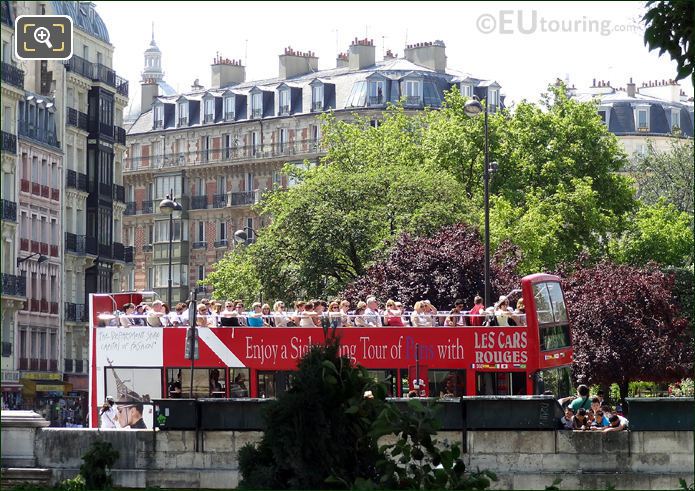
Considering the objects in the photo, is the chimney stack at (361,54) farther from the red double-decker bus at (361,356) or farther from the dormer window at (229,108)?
the red double-decker bus at (361,356)

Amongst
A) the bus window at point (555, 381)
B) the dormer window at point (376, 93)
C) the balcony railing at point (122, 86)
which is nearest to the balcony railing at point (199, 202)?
the dormer window at point (376, 93)

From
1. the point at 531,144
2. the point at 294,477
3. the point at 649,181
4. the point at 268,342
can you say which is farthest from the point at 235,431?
the point at 649,181

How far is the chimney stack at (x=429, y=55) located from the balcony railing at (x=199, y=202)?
17219mm

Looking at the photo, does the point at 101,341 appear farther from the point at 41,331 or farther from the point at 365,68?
the point at 365,68

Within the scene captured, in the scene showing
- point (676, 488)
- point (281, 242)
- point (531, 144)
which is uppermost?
point (531, 144)

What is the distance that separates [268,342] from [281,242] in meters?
31.5

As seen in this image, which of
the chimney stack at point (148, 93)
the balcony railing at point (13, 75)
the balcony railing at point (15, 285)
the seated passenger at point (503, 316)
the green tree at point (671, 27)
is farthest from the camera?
the chimney stack at point (148, 93)

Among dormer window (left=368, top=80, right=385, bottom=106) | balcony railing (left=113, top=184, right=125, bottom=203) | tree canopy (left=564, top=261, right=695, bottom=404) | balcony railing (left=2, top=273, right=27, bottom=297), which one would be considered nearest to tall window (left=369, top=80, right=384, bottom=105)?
dormer window (left=368, top=80, right=385, bottom=106)

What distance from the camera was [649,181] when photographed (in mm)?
115062

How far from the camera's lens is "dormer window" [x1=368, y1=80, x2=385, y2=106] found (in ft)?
400

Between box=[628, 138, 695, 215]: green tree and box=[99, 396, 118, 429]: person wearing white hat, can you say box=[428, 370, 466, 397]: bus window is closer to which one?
box=[99, 396, 118, 429]: person wearing white hat

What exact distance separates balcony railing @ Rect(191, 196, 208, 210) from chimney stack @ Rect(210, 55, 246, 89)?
8901mm

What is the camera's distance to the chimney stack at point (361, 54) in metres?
128

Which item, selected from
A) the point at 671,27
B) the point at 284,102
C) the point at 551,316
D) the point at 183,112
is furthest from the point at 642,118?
the point at 671,27
